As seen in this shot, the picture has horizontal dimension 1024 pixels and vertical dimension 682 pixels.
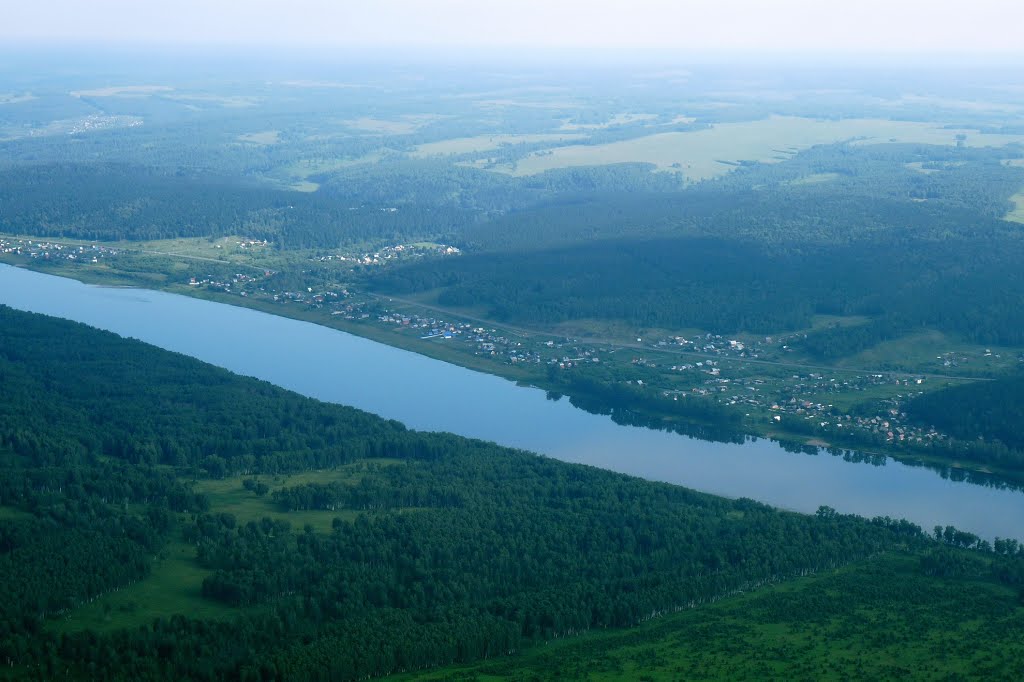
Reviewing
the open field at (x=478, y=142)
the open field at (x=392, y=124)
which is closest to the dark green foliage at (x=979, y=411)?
the open field at (x=478, y=142)

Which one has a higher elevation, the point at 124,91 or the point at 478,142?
the point at 124,91

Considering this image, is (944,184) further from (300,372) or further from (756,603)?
(756,603)

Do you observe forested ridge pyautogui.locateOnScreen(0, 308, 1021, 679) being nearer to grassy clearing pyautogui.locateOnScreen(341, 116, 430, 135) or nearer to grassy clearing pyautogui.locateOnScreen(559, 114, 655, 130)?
grassy clearing pyautogui.locateOnScreen(341, 116, 430, 135)

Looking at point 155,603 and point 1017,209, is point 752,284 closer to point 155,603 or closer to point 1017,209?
point 1017,209

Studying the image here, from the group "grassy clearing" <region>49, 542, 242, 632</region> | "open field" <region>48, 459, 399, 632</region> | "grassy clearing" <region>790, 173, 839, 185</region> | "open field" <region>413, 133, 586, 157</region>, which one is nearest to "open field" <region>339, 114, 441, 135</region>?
"open field" <region>413, 133, 586, 157</region>

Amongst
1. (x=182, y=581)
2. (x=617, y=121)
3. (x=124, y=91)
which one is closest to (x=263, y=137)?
(x=617, y=121)

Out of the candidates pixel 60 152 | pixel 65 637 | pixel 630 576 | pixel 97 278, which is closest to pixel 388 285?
pixel 97 278
